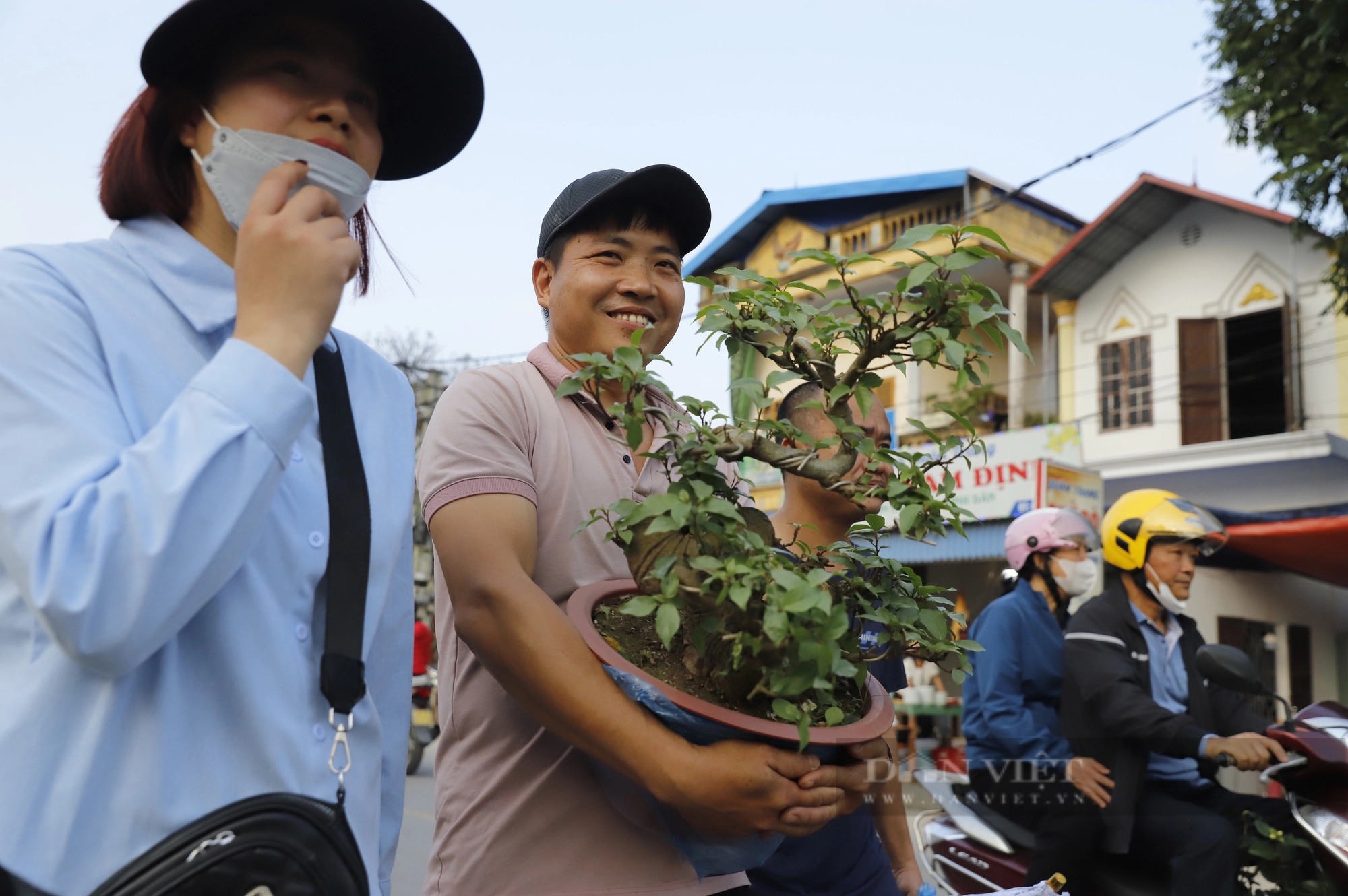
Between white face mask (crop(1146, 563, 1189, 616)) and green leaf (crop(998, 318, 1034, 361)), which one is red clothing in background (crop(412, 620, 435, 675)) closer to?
white face mask (crop(1146, 563, 1189, 616))

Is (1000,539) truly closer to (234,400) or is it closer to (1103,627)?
(1103,627)

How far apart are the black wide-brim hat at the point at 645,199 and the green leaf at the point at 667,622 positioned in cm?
80

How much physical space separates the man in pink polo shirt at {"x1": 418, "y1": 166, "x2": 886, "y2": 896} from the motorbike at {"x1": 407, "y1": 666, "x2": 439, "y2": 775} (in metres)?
8.11

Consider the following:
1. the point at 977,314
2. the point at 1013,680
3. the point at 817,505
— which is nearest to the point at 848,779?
the point at 977,314

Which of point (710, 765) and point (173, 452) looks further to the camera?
point (710, 765)

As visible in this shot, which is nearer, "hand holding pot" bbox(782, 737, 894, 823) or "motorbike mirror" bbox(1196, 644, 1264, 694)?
"hand holding pot" bbox(782, 737, 894, 823)

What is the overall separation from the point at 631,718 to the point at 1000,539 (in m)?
12.4

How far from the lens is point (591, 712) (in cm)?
138

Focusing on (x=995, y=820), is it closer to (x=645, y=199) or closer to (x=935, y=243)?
(x=645, y=199)

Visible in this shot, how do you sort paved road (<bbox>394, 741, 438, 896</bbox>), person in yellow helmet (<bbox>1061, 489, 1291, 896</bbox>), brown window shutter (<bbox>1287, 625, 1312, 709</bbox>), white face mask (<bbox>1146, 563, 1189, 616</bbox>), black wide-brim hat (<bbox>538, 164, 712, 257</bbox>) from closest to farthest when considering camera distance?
black wide-brim hat (<bbox>538, 164, 712, 257</bbox>), person in yellow helmet (<bbox>1061, 489, 1291, 896</bbox>), white face mask (<bbox>1146, 563, 1189, 616</bbox>), paved road (<bbox>394, 741, 438, 896</bbox>), brown window shutter (<bbox>1287, 625, 1312, 709</bbox>)

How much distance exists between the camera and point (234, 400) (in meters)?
0.94

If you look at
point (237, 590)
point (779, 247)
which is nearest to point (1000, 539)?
point (779, 247)

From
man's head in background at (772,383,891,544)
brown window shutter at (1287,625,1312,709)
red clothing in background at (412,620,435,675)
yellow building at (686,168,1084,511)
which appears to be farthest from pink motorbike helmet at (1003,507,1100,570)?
yellow building at (686,168,1084,511)

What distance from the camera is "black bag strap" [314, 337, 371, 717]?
3.58 ft
